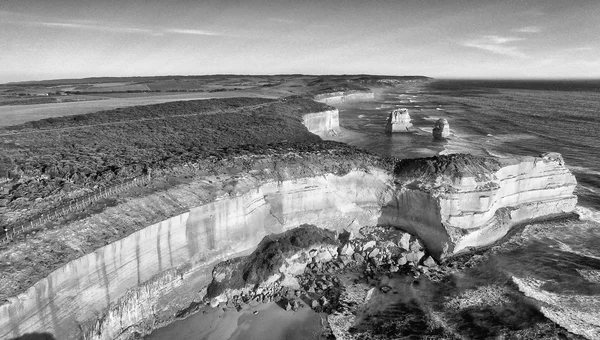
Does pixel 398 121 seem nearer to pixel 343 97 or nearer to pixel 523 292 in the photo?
pixel 523 292

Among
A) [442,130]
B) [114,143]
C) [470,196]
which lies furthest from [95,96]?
[470,196]

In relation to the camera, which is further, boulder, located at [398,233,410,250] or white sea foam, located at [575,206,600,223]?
white sea foam, located at [575,206,600,223]

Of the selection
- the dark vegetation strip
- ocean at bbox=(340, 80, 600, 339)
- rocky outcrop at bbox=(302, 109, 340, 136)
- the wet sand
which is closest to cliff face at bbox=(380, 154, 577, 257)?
ocean at bbox=(340, 80, 600, 339)

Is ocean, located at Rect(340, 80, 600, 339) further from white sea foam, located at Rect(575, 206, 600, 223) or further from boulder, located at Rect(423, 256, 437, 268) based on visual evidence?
boulder, located at Rect(423, 256, 437, 268)

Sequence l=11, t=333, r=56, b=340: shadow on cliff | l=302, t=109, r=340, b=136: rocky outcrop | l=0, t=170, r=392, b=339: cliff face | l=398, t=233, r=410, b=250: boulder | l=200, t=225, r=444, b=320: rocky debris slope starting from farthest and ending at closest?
l=302, t=109, r=340, b=136: rocky outcrop < l=398, t=233, r=410, b=250: boulder < l=200, t=225, r=444, b=320: rocky debris slope < l=0, t=170, r=392, b=339: cliff face < l=11, t=333, r=56, b=340: shadow on cliff

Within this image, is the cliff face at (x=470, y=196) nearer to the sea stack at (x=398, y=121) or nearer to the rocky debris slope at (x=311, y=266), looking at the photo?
the rocky debris slope at (x=311, y=266)

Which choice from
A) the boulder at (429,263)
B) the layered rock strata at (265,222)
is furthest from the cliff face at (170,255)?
the boulder at (429,263)
